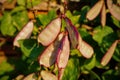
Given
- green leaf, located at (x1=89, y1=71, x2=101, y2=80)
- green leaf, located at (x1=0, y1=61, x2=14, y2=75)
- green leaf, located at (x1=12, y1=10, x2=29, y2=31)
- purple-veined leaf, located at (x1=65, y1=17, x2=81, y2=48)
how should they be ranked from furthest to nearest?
1. green leaf, located at (x1=0, y1=61, x2=14, y2=75)
2. green leaf, located at (x1=12, y1=10, x2=29, y2=31)
3. green leaf, located at (x1=89, y1=71, x2=101, y2=80)
4. purple-veined leaf, located at (x1=65, y1=17, x2=81, y2=48)

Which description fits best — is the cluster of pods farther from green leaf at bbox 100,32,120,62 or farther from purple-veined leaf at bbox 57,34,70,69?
green leaf at bbox 100,32,120,62

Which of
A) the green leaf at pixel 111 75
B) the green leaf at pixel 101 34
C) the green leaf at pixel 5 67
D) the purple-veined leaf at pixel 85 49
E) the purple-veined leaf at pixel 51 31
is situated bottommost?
the green leaf at pixel 5 67

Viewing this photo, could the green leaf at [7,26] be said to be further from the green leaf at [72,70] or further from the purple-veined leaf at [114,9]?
the purple-veined leaf at [114,9]

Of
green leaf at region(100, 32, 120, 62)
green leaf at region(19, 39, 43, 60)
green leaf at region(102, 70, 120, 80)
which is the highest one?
green leaf at region(19, 39, 43, 60)

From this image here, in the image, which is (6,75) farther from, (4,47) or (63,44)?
(63,44)

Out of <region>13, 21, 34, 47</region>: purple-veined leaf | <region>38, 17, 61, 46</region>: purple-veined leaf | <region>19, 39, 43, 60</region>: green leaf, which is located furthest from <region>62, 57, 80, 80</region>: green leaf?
<region>38, 17, 61, 46</region>: purple-veined leaf

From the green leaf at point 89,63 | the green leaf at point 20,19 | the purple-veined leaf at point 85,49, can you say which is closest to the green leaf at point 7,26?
the green leaf at point 20,19

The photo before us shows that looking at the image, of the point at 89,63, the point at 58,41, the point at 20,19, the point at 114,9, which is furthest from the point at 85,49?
the point at 20,19
